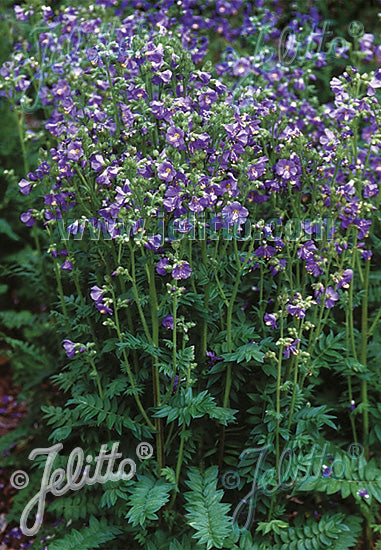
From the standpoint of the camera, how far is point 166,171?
7.78 ft

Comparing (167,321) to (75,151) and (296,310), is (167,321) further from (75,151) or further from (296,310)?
(75,151)

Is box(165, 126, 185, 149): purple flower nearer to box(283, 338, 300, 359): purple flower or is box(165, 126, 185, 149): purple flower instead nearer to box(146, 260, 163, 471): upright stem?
box(146, 260, 163, 471): upright stem

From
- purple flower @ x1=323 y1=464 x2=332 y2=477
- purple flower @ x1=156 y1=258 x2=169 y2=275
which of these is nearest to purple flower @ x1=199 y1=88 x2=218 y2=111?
purple flower @ x1=156 y1=258 x2=169 y2=275

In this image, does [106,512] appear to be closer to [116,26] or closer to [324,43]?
[116,26]

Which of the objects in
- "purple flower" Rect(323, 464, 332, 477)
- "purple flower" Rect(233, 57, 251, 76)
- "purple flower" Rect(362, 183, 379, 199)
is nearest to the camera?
"purple flower" Rect(323, 464, 332, 477)

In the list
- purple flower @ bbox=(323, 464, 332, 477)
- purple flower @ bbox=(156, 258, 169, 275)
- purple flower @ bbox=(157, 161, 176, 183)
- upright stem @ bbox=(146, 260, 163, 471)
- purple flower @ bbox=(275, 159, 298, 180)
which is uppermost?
purple flower @ bbox=(157, 161, 176, 183)

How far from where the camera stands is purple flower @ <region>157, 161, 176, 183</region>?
2357 mm

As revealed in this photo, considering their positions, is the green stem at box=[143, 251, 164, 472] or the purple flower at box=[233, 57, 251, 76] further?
the purple flower at box=[233, 57, 251, 76]

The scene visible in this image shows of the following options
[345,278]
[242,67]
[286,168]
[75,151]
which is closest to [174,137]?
[75,151]

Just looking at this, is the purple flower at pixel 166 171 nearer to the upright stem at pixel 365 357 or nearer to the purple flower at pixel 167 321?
the purple flower at pixel 167 321

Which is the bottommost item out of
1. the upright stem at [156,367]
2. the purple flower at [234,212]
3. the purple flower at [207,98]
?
the upright stem at [156,367]

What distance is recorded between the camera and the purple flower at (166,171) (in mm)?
2357

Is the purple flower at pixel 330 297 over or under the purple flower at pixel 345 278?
under

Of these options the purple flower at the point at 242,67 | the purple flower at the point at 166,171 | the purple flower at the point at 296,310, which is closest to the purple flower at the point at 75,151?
the purple flower at the point at 166,171
